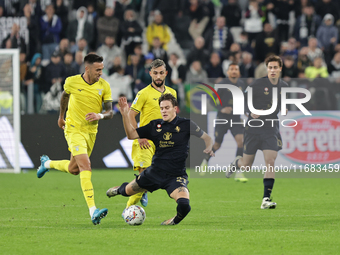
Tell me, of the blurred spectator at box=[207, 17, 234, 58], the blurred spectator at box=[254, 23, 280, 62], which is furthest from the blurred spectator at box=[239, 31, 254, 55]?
the blurred spectator at box=[207, 17, 234, 58]

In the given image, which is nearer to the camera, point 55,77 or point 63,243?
point 63,243

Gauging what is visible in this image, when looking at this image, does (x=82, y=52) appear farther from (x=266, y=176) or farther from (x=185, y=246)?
(x=185, y=246)

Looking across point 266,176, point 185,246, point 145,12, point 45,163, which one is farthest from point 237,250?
point 145,12

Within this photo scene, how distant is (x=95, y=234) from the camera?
22.0ft

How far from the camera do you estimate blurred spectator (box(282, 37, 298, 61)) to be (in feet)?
57.6

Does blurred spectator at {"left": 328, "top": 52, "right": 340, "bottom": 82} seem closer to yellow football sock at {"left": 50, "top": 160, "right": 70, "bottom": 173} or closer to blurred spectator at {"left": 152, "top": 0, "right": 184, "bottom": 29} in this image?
blurred spectator at {"left": 152, "top": 0, "right": 184, "bottom": 29}

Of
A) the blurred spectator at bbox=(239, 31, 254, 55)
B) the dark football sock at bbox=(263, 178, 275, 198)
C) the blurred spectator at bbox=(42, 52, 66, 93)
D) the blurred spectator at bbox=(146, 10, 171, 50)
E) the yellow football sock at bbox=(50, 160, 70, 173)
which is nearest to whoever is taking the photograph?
the yellow football sock at bbox=(50, 160, 70, 173)

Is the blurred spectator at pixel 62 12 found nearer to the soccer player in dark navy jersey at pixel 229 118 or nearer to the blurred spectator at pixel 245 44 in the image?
the blurred spectator at pixel 245 44

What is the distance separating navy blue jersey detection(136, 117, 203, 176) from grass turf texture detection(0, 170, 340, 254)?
74cm

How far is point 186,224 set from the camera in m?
7.49

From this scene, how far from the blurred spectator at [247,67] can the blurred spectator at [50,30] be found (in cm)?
560

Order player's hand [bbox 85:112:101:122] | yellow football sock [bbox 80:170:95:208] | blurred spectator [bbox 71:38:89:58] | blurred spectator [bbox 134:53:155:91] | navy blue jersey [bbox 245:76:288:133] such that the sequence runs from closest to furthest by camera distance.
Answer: yellow football sock [bbox 80:170:95:208]
player's hand [bbox 85:112:101:122]
navy blue jersey [bbox 245:76:288:133]
blurred spectator [bbox 134:53:155:91]
blurred spectator [bbox 71:38:89:58]

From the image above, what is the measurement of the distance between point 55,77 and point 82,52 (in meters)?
1.41

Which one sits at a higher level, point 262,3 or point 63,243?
point 262,3
